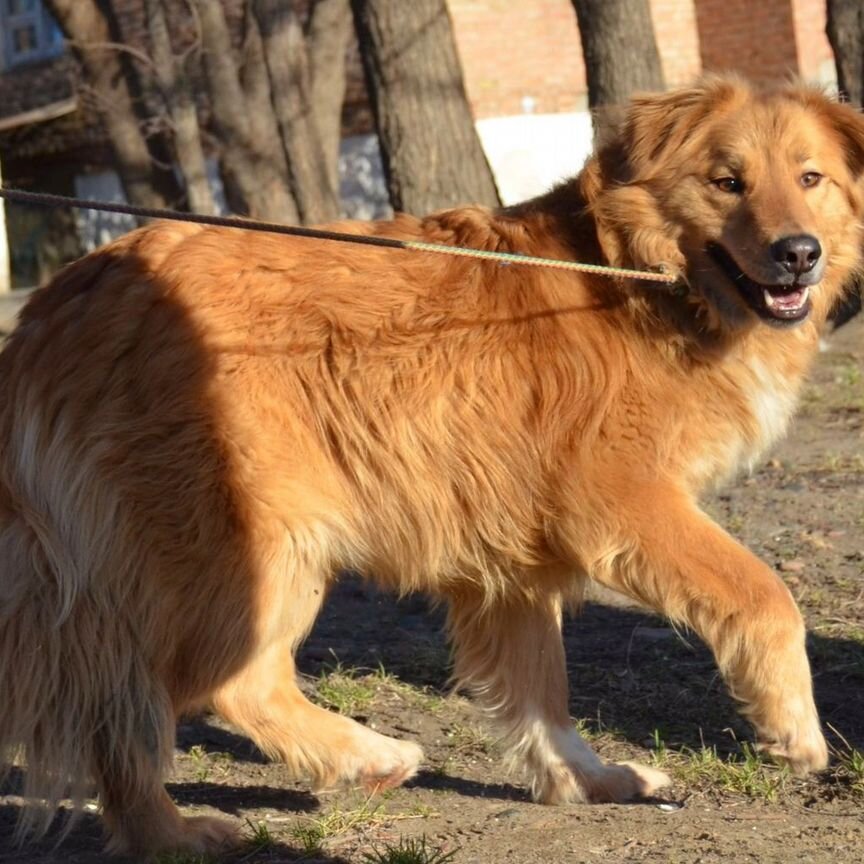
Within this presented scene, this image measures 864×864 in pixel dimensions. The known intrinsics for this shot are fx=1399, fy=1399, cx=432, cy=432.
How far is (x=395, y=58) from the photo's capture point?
880 cm

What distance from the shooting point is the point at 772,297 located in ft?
14.0

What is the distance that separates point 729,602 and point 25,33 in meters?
22.1

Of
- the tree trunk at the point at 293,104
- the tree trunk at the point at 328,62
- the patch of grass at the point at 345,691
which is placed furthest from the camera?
the tree trunk at the point at 328,62

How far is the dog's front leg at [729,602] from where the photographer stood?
3.90 metres

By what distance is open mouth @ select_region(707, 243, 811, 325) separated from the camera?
426cm

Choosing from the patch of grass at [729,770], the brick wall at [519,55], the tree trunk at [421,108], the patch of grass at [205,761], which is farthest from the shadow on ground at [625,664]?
the brick wall at [519,55]

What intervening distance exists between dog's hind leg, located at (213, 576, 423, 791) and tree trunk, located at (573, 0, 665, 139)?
553 cm

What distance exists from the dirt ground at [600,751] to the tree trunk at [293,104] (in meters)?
5.15

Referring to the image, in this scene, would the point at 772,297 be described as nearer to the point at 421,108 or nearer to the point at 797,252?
the point at 797,252

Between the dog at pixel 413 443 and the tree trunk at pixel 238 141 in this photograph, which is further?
the tree trunk at pixel 238 141

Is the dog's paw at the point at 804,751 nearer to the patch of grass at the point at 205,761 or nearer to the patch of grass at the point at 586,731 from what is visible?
the patch of grass at the point at 586,731

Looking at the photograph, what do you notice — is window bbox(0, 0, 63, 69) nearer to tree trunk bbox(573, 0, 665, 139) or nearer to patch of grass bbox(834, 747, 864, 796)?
tree trunk bbox(573, 0, 665, 139)

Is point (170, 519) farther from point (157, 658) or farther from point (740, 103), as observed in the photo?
point (740, 103)

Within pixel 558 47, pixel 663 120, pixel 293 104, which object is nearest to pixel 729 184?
pixel 663 120
